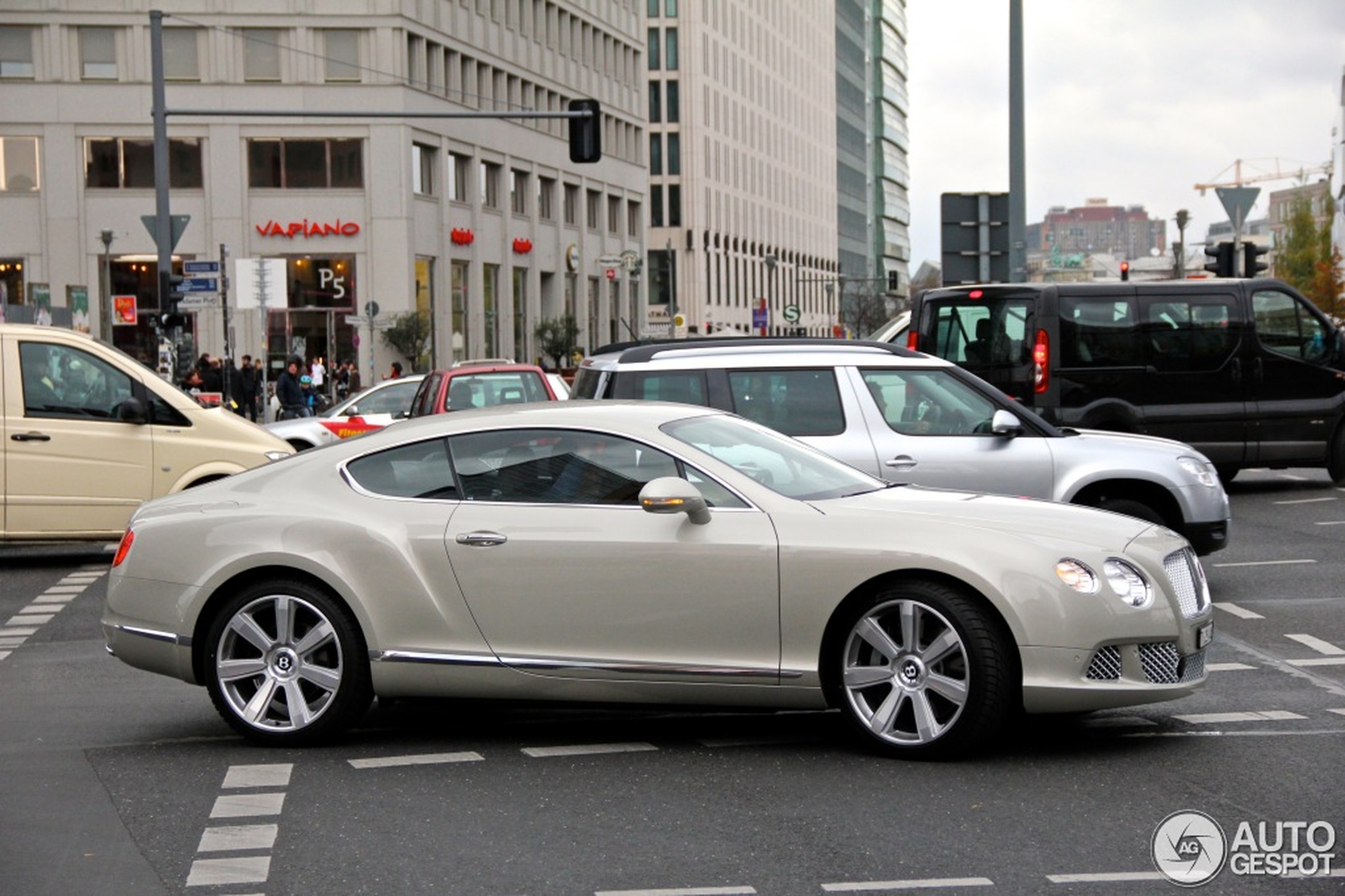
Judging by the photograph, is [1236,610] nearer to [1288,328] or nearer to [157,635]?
[157,635]

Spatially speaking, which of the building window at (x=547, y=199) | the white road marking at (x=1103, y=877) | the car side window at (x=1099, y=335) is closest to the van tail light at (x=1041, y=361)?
the car side window at (x=1099, y=335)

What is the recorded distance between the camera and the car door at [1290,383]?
2070 cm

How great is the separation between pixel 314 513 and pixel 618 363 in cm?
490

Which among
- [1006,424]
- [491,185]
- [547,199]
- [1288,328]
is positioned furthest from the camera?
[547,199]

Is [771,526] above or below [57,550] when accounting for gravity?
above

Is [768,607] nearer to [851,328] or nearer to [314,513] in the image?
[314,513]

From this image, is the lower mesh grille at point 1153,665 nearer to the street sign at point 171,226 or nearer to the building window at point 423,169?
the street sign at point 171,226

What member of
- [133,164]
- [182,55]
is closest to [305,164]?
[182,55]

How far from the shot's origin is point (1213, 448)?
805 inches

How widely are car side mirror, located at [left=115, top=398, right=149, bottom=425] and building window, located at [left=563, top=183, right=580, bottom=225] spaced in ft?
227

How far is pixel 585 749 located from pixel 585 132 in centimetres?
2191

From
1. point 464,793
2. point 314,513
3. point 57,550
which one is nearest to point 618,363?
point 314,513

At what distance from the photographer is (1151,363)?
2064 centimetres

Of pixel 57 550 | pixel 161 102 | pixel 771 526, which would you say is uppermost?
pixel 161 102
